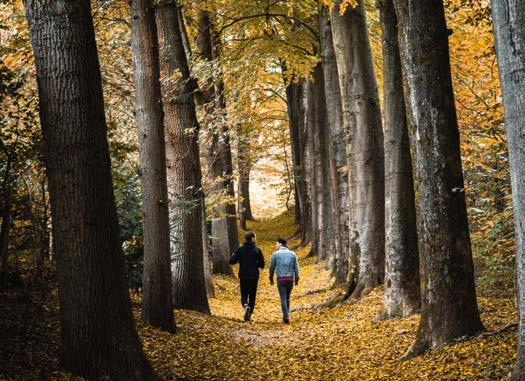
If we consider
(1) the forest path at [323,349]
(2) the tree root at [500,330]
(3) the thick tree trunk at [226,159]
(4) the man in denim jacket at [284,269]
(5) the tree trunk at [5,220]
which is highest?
(3) the thick tree trunk at [226,159]

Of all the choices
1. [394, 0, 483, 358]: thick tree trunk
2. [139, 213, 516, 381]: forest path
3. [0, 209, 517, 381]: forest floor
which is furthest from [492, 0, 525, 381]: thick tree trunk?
[394, 0, 483, 358]: thick tree trunk

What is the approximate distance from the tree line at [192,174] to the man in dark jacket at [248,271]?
137cm

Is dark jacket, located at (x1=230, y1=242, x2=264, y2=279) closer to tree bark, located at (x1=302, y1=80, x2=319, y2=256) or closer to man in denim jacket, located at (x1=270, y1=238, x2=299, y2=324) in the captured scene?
man in denim jacket, located at (x1=270, y1=238, x2=299, y2=324)

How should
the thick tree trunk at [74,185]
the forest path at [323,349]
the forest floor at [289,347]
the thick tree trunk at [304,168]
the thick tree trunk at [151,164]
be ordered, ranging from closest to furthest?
the thick tree trunk at [74,185] → the forest floor at [289,347] → the forest path at [323,349] → the thick tree trunk at [151,164] → the thick tree trunk at [304,168]

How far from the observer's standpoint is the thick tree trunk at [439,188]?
8.07 meters

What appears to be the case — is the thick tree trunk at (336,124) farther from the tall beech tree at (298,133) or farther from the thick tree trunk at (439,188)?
the tall beech tree at (298,133)

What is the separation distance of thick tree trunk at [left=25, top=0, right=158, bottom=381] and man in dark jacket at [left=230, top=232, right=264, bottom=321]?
8.07 m

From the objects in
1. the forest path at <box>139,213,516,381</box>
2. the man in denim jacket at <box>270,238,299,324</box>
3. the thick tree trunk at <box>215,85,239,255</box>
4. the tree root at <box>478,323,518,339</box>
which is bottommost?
the forest path at <box>139,213,516,381</box>

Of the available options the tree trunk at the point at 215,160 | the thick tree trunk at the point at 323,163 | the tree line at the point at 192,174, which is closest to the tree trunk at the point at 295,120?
the thick tree trunk at the point at 323,163

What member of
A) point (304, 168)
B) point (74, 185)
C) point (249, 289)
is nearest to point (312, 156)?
point (304, 168)

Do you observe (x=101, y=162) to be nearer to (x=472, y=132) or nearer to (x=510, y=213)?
(x=510, y=213)

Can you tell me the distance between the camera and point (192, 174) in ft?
44.0

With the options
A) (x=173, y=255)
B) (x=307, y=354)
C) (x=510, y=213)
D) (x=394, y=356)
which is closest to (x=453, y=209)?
(x=394, y=356)

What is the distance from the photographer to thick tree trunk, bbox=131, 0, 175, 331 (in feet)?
34.5
